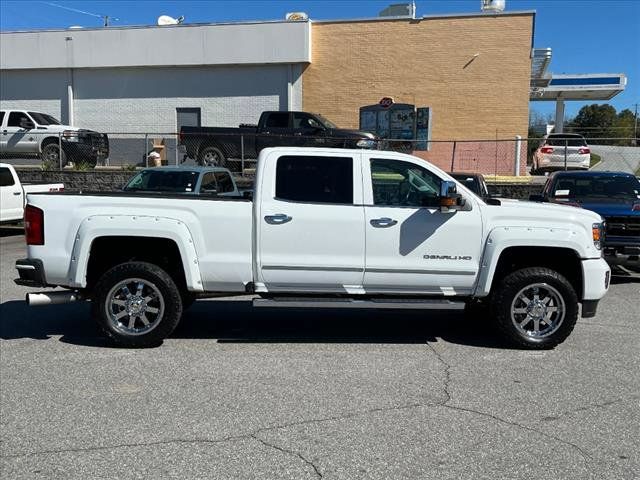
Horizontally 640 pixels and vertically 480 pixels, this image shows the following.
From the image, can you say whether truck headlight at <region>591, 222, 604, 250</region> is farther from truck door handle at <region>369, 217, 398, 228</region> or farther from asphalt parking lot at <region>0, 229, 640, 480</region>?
truck door handle at <region>369, 217, 398, 228</region>

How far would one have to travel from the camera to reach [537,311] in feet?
20.1

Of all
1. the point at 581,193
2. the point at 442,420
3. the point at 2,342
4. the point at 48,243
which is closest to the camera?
the point at 442,420

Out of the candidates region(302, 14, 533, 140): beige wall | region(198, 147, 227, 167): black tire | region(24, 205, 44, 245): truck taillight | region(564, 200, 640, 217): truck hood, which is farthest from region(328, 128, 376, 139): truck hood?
region(24, 205, 44, 245): truck taillight

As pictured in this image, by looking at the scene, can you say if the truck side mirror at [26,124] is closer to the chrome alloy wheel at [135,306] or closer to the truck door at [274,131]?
the truck door at [274,131]

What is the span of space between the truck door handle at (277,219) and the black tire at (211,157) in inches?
568

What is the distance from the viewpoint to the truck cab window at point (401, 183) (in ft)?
20.1

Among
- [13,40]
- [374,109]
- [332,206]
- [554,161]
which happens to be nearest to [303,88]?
[374,109]

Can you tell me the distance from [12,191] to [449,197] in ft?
40.6

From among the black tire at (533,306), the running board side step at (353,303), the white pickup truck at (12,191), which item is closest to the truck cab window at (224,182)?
the white pickup truck at (12,191)

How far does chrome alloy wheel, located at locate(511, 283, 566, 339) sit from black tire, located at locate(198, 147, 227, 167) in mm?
15104

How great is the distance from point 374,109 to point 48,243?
2089 cm

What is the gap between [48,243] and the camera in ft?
19.6

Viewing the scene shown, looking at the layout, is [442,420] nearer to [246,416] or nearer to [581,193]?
[246,416]

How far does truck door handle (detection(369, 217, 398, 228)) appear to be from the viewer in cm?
Answer: 599
